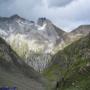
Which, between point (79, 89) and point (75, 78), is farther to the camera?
point (75, 78)

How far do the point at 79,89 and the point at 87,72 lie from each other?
3760 cm

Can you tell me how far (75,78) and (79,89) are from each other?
37008mm

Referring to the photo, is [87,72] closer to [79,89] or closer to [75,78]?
[75,78]

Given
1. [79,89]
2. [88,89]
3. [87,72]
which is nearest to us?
[88,89]

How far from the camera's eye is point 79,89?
100438 millimetres

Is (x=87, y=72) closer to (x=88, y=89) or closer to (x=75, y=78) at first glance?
(x=75, y=78)

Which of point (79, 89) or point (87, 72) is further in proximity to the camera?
point (87, 72)

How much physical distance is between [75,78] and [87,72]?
18.7 feet

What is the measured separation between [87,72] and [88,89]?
143 feet

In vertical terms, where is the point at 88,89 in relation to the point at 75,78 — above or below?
above

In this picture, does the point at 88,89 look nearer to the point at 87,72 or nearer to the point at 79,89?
the point at 79,89

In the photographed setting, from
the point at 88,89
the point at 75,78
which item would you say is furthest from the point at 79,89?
the point at 75,78

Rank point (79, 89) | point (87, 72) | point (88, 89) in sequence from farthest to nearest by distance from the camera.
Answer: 1. point (87, 72)
2. point (79, 89)
3. point (88, 89)

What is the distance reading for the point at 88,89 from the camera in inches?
3706
